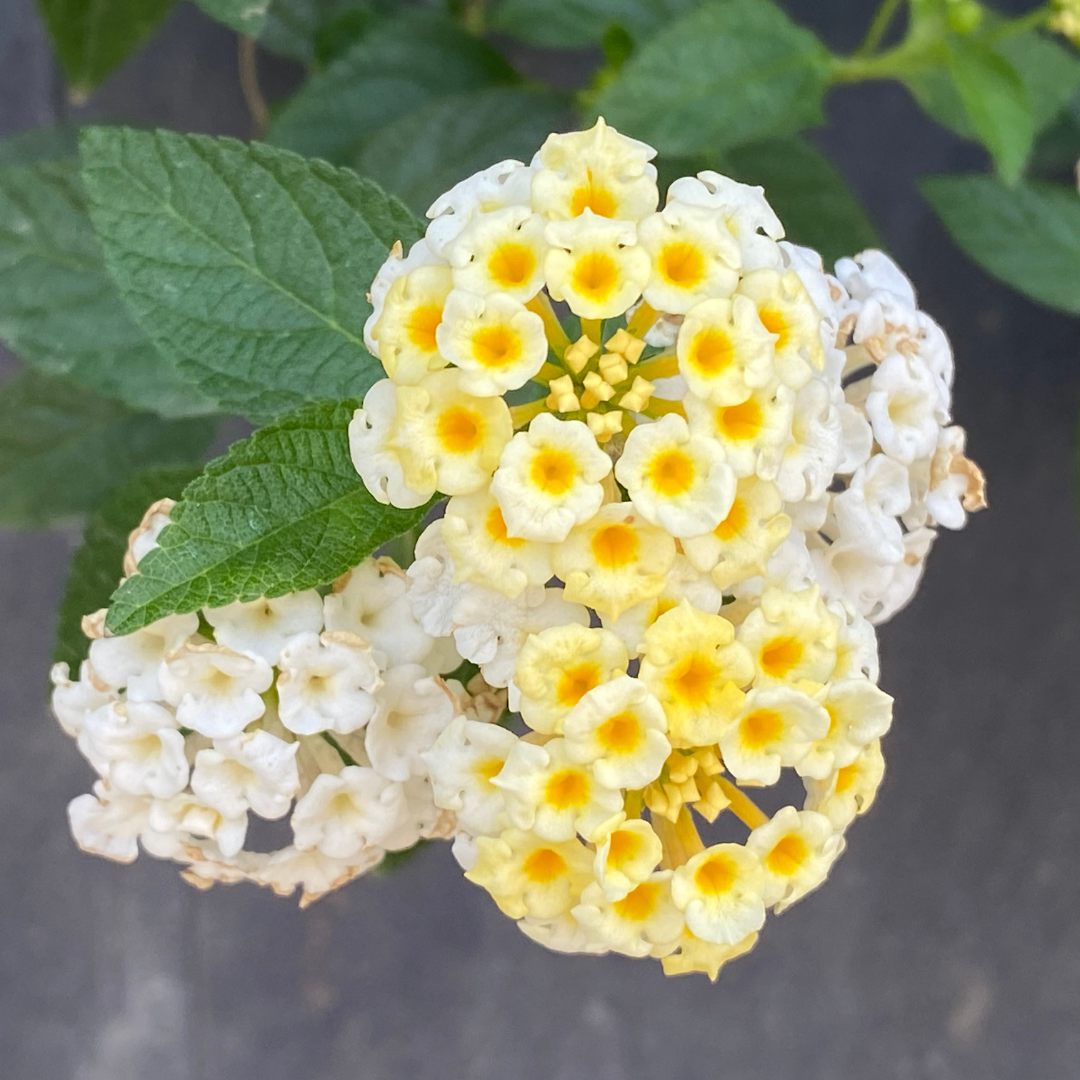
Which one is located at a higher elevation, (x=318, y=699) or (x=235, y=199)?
(x=235, y=199)

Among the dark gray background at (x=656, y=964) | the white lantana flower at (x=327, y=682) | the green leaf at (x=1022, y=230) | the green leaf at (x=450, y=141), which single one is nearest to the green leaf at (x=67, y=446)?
the green leaf at (x=450, y=141)

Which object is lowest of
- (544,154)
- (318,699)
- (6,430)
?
(6,430)

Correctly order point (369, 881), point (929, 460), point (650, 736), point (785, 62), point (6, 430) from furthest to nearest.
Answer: point (369, 881), point (6, 430), point (785, 62), point (929, 460), point (650, 736)

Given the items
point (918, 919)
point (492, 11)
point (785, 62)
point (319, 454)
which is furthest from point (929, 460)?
point (918, 919)

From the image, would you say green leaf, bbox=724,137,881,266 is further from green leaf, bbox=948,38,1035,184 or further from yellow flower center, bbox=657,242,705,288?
yellow flower center, bbox=657,242,705,288

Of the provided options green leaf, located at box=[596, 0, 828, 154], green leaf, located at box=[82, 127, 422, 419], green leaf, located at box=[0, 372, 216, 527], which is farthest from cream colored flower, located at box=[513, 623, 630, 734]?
green leaf, located at box=[0, 372, 216, 527]

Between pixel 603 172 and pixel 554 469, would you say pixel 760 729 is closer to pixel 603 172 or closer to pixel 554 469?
pixel 554 469

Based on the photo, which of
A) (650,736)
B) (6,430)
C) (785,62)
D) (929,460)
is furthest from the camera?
(6,430)

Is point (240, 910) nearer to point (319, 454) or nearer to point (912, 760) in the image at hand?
point (912, 760)
